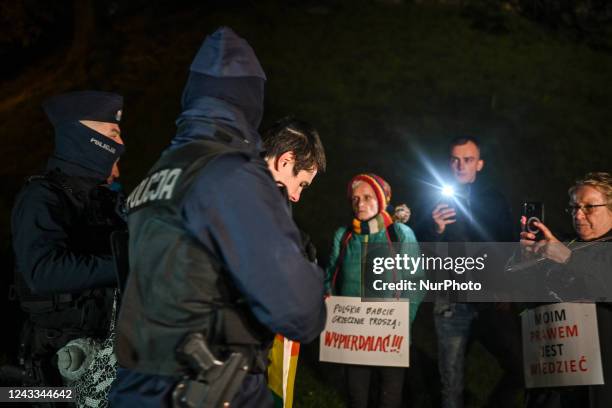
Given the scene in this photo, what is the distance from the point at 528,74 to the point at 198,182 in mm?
12790

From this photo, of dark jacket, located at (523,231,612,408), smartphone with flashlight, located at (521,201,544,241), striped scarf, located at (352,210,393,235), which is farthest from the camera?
striped scarf, located at (352,210,393,235)

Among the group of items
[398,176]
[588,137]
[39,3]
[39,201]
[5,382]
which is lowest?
[5,382]

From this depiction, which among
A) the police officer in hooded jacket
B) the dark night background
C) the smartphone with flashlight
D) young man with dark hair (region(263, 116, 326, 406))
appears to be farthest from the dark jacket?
the dark night background

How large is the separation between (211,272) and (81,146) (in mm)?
1869

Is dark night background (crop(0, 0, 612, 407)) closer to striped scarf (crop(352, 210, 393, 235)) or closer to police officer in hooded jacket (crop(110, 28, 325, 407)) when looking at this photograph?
striped scarf (crop(352, 210, 393, 235))

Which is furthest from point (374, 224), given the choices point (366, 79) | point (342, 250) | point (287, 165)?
point (366, 79)

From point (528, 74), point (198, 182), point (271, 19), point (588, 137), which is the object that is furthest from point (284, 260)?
point (271, 19)

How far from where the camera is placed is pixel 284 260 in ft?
6.82

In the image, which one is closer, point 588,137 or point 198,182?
point 198,182

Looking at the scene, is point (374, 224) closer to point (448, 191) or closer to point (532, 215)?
point (448, 191)

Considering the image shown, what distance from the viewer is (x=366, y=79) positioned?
13328 mm

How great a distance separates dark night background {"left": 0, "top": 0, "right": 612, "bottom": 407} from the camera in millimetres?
10758

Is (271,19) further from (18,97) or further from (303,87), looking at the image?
(18,97)

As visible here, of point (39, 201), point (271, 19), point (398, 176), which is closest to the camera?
point (39, 201)
